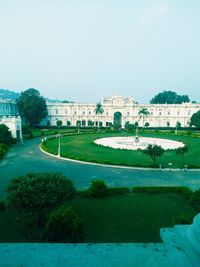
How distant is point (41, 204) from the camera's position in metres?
11.4

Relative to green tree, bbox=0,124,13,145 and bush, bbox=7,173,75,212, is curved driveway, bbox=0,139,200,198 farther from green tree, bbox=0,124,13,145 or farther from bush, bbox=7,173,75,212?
green tree, bbox=0,124,13,145

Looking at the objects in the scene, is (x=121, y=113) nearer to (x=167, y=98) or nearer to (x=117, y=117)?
(x=117, y=117)

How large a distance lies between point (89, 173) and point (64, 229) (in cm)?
1376

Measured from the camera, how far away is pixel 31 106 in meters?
66.3

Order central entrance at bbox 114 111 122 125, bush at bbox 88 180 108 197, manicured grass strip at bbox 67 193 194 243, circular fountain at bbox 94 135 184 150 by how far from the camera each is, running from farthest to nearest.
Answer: central entrance at bbox 114 111 122 125 → circular fountain at bbox 94 135 184 150 → bush at bbox 88 180 108 197 → manicured grass strip at bbox 67 193 194 243

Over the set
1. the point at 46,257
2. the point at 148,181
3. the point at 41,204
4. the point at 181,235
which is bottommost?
the point at 148,181

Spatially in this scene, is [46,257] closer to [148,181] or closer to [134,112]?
[148,181]

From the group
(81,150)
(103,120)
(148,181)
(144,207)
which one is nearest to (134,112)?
(103,120)

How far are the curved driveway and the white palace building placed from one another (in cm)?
5216

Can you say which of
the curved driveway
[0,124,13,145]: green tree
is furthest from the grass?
[0,124,13,145]: green tree

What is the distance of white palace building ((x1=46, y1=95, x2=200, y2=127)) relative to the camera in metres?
79.3

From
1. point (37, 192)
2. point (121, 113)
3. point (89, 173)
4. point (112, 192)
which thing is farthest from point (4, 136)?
point (121, 113)

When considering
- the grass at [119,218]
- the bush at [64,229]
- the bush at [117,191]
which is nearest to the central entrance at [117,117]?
the bush at [117,191]

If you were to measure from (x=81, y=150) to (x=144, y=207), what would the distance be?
71.3 ft
